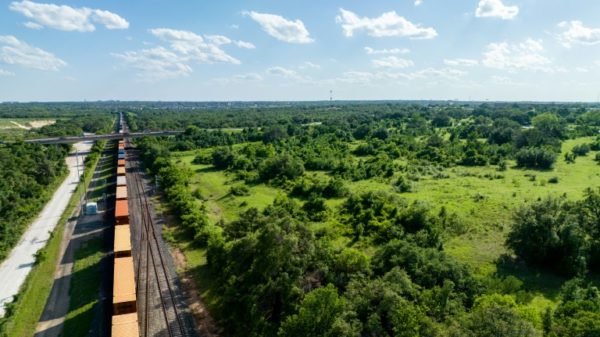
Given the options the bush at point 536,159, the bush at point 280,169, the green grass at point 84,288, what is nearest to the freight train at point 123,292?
the green grass at point 84,288

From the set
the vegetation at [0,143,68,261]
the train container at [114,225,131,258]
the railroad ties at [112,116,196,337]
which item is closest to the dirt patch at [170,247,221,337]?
the railroad ties at [112,116,196,337]

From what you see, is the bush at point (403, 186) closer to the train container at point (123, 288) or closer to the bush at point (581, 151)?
the train container at point (123, 288)

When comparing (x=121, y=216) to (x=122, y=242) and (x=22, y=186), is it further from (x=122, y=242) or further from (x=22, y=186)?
(x=22, y=186)

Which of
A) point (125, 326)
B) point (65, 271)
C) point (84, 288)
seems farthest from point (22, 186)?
point (125, 326)

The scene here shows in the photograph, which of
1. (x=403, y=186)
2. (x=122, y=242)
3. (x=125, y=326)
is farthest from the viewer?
(x=403, y=186)

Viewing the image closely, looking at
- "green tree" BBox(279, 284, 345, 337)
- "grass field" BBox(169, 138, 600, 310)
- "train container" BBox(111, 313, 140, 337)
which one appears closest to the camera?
"green tree" BBox(279, 284, 345, 337)

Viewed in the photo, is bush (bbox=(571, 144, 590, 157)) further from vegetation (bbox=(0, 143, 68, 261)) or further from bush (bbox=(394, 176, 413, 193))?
vegetation (bbox=(0, 143, 68, 261))

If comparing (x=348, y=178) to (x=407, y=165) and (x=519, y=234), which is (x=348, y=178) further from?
(x=519, y=234)
